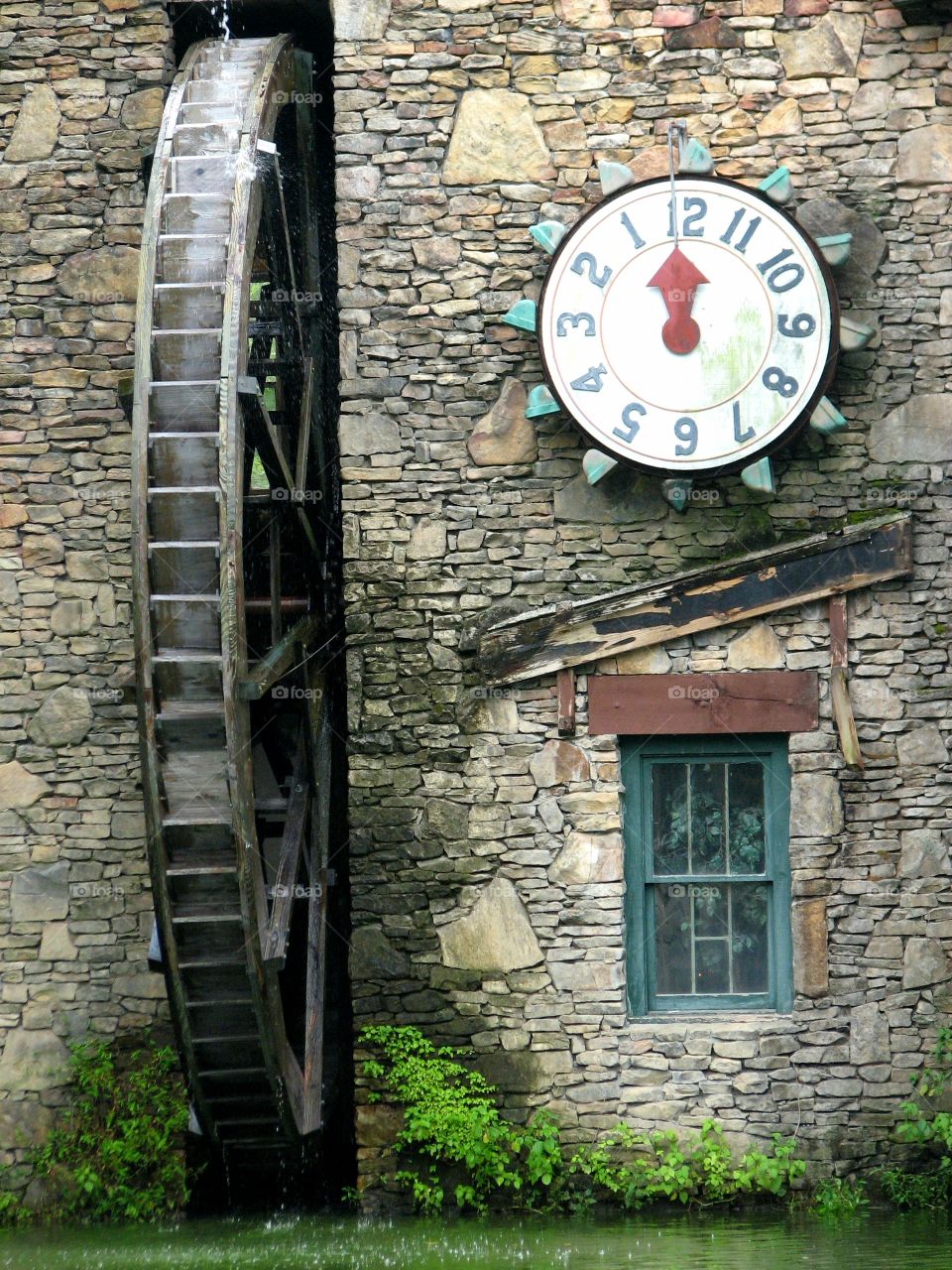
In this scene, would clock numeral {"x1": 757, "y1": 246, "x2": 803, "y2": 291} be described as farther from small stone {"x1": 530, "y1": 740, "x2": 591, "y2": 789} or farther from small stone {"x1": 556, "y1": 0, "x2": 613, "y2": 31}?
small stone {"x1": 530, "y1": 740, "x2": 591, "y2": 789}

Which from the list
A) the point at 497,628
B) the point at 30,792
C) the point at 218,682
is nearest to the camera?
the point at 218,682

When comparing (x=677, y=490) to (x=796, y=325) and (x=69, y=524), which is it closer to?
(x=796, y=325)

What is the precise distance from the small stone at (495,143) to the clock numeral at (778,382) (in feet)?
4.80

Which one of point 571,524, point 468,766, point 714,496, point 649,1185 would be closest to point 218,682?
point 468,766

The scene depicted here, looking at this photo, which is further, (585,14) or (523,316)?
(585,14)

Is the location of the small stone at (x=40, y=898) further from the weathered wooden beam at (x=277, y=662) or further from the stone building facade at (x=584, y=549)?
the weathered wooden beam at (x=277, y=662)

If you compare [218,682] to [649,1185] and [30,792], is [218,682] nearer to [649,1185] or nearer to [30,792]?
[30,792]

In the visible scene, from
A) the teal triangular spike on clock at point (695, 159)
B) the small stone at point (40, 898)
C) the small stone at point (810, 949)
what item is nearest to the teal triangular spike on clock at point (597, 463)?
the teal triangular spike on clock at point (695, 159)

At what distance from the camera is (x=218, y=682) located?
24.4 ft

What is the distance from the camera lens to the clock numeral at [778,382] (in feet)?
25.7

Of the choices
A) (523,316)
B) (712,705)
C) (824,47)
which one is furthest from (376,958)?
(824,47)

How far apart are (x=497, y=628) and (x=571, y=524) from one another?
2.02 ft

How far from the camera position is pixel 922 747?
7.92 metres

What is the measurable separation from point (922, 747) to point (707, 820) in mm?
1070
